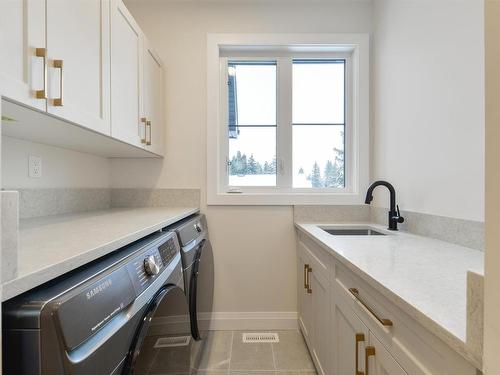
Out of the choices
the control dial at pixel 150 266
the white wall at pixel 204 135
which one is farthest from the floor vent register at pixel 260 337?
the control dial at pixel 150 266

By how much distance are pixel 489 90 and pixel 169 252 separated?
1050 mm

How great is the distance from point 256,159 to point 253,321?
4.06ft

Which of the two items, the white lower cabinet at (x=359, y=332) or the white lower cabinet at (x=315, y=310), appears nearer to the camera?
the white lower cabinet at (x=359, y=332)

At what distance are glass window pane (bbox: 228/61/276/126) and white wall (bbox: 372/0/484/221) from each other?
80 cm

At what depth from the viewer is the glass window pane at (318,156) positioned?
2.29 metres

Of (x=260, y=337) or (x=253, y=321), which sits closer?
(x=260, y=337)

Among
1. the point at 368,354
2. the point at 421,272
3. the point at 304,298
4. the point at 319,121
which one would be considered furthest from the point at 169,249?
the point at 319,121

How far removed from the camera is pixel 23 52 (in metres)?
0.81

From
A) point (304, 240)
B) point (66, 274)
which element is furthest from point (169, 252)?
point (304, 240)

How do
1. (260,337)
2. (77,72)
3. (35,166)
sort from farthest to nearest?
(260,337) < (35,166) < (77,72)

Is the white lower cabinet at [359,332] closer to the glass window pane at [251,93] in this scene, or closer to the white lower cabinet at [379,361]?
the white lower cabinet at [379,361]

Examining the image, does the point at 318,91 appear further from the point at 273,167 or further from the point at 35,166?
the point at 35,166

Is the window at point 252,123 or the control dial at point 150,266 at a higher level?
the window at point 252,123

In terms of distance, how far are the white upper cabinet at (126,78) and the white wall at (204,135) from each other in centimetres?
47
